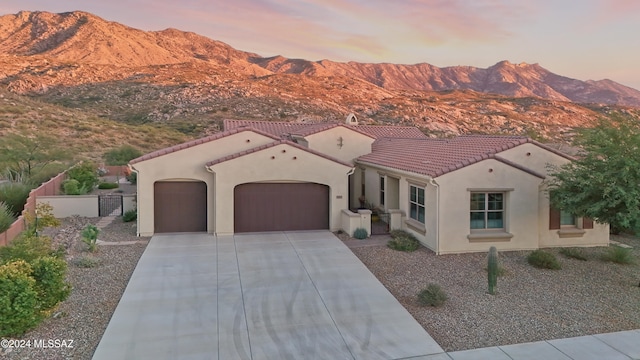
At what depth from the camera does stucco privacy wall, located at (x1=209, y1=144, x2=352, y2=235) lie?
663 inches

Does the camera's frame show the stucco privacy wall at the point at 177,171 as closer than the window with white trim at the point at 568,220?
No

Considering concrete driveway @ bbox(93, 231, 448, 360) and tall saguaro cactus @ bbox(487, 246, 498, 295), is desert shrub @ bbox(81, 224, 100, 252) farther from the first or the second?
tall saguaro cactus @ bbox(487, 246, 498, 295)

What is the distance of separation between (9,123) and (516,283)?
48.8m

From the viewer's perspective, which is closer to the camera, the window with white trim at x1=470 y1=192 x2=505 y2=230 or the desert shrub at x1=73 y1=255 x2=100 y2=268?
the desert shrub at x1=73 y1=255 x2=100 y2=268

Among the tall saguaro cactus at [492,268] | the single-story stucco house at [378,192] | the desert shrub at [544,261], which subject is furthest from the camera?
the single-story stucco house at [378,192]

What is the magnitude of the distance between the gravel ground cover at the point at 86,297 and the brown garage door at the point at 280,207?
4112 mm

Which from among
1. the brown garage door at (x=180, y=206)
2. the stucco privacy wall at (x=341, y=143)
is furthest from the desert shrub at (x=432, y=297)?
the stucco privacy wall at (x=341, y=143)

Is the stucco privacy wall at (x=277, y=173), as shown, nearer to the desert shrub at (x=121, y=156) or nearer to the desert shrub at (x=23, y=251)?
the desert shrub at (x=23, y=251)

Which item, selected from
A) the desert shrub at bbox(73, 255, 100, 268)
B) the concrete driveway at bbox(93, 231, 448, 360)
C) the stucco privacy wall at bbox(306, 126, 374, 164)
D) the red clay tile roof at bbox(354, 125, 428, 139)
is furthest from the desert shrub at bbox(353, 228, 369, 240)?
the red clay tile roof at bbox(354, 125, 428, 139)

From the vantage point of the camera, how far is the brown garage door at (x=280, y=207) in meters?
17.4

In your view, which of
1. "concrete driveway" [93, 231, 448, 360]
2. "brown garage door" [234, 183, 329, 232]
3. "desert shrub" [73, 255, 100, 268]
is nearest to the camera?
"concrete driveway" [93, 231, 448, 360]

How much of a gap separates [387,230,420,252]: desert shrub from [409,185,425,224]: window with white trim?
0.81 metres

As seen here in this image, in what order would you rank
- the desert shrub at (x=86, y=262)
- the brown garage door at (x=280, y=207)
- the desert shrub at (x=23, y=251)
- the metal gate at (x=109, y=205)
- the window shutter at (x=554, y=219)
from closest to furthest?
1. the desert shrub at (x=23, y=251)
2. the desert shrub at (x=86, y=262)
3. the window shutter at (x=554, y=219)
4. the brown garage door at (x=280, y=207)
5. the metal gate at (x=109, y=205)

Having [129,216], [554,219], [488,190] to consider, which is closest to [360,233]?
[488,190]
